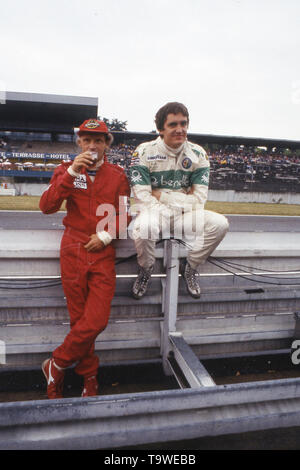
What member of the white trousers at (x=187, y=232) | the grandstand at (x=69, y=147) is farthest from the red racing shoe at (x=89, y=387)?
the grandstand at (x=69, y=147)

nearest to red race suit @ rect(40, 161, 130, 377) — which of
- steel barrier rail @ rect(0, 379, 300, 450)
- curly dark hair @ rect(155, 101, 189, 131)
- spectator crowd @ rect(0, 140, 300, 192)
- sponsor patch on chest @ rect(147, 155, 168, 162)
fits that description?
sponsor patch on chest @ rect(147, 155, 168, 162)

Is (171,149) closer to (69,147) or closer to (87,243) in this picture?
(87,243)

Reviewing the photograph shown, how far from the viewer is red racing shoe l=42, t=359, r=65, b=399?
6.40ft

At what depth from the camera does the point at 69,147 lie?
3556cm

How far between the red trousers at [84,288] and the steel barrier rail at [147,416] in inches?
26.5

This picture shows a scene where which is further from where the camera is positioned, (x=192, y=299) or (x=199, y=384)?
(x=192, y=299)

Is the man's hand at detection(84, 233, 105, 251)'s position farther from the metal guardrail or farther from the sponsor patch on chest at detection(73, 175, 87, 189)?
the sponsor patch on chest at detection(73, 175, 87, 189)

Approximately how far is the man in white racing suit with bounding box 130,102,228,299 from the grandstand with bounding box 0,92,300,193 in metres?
20.5

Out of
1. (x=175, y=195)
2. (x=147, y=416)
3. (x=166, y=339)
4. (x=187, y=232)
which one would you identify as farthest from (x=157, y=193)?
(x=147, y=416)

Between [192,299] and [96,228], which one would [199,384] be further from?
[96,228]

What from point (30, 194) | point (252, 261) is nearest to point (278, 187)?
point (30, 194)

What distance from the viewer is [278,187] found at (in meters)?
22.7

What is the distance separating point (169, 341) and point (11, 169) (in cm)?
3109

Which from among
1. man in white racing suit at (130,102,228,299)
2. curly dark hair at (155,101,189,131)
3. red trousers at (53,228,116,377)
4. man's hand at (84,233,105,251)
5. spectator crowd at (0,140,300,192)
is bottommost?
red trousers at (53,228,116,377)
